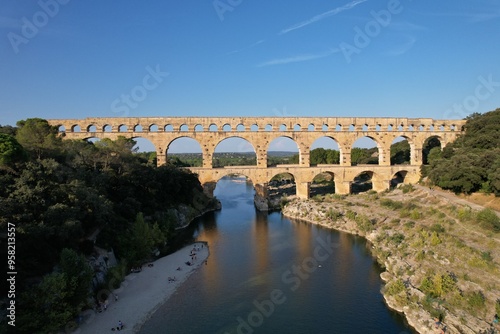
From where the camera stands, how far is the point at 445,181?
24.2 meters

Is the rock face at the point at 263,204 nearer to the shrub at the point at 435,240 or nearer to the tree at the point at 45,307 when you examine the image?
the shrub at the point at 435,240

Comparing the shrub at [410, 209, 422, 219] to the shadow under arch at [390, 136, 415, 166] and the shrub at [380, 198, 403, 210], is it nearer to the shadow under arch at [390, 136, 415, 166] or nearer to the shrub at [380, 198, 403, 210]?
the shrub at [380, 198, 403, 210]

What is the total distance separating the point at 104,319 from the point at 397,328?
10.3m

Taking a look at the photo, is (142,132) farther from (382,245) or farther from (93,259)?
(382,245)

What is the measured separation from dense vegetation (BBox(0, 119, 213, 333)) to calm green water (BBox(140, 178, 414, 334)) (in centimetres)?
311

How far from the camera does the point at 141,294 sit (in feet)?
44.8

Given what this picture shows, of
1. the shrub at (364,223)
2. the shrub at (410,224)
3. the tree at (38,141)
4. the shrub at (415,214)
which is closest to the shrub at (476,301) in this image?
the shrub at (410,224)

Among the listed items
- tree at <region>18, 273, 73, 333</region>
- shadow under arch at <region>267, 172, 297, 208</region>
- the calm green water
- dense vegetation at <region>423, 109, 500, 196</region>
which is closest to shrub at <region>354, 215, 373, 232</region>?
the calm green water

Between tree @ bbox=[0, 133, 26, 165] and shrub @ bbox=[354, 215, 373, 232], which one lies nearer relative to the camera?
tree @ bbox=[0, 133, 26, 165]

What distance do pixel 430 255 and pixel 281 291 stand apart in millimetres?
7415

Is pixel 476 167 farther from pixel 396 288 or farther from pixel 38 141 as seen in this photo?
pixel 38 141

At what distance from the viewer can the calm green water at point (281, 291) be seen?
1148cm

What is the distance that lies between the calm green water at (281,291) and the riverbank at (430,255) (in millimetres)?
848

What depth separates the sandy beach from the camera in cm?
1146
